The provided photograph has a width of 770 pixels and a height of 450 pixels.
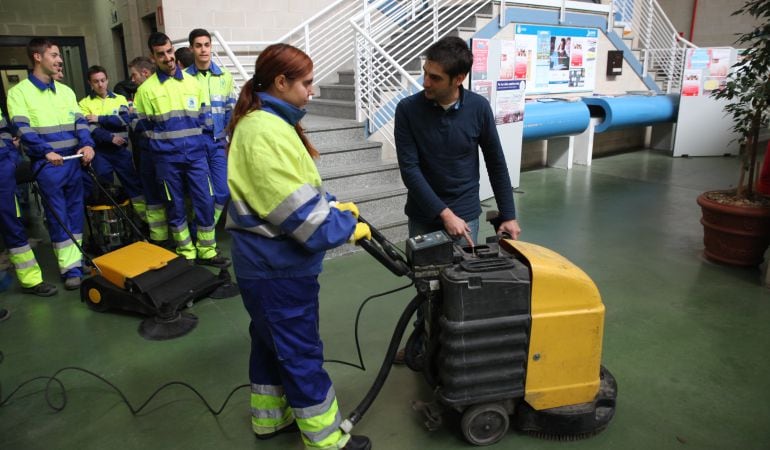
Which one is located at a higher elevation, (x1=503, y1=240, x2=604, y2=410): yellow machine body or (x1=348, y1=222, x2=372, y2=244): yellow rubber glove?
(x1=348, y1=222, x2=372, y2=244): yellow rubber glove

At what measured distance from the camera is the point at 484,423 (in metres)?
1.88

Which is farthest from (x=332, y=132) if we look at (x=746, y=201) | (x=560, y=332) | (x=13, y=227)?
(x=560, y=332)

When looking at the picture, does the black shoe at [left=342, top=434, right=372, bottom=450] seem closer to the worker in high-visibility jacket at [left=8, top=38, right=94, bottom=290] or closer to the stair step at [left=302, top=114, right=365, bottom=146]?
the worker in high-visibility jacket at [left=8, top=38, right=94, bottom=290]

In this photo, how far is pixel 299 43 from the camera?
245 inches

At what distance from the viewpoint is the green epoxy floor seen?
2004mm

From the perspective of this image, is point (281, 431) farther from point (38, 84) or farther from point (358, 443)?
point (38, 84)

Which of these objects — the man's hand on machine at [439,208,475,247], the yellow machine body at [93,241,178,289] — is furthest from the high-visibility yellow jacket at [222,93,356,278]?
the yellow machine body at [93,241,178,289]

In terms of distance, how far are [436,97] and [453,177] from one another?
0.35 metres

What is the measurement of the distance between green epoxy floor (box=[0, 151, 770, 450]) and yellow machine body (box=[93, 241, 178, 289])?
0.27 meters

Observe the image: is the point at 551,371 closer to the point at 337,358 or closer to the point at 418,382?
the point at 418,382

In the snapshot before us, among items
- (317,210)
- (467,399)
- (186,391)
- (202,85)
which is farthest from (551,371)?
(202,85)

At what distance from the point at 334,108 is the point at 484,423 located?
434 centimetres

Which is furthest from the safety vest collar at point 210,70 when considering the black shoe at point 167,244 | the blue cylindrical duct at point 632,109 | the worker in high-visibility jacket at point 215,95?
the blue cylindrical duct at point 632,109

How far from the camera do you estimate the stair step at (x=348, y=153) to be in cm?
456
